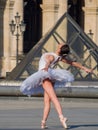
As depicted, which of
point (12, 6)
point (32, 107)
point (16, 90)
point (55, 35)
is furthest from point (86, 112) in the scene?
point (12, 6)

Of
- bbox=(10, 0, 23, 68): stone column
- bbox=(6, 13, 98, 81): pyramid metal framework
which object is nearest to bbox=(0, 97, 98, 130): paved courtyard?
bbox=(6, 13, 98, 81): pyramid metal framework

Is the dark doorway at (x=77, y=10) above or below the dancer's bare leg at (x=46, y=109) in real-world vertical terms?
below

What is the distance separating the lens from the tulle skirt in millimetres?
15664

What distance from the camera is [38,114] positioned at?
18953 mm

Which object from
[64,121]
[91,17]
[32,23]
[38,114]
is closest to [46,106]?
[64,121]

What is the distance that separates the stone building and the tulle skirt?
37.1m

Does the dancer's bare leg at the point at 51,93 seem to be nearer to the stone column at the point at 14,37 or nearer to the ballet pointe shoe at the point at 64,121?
the ballet pointe shoe at the point at 64,121

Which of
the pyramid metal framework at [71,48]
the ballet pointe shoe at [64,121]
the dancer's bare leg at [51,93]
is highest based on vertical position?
the dancer's bare leg at [51,93]

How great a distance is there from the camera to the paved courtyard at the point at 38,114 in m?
16.1

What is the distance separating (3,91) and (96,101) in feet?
7.46

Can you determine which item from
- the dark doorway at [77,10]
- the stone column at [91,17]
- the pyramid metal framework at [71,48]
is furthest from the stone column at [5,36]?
the pyramid metal framework at [71,48]

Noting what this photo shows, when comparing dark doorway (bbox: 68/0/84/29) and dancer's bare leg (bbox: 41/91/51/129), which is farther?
dark doorway (bbox: 68/0/84/29)

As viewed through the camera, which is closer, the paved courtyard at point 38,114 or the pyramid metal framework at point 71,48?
the paved courtyard at point 38,114

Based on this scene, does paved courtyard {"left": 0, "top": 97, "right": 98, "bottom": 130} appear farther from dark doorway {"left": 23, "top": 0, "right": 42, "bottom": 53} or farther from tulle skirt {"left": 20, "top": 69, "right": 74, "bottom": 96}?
dark doorway {"left": 23, "top": 0, "right": 42, "bottom": 53}
